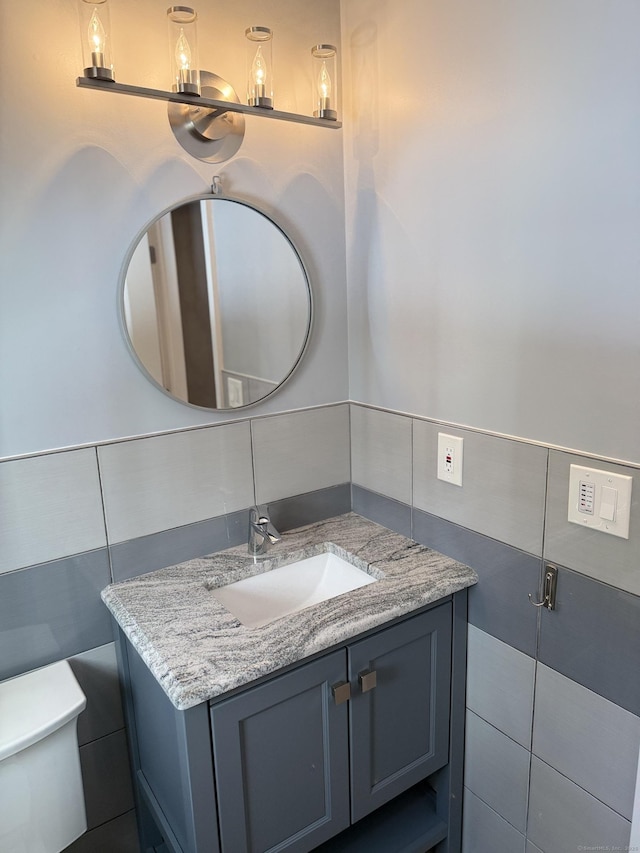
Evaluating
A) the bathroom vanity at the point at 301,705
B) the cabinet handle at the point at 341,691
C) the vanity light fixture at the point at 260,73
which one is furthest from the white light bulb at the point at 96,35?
the cabinet handle at the point at 341,691

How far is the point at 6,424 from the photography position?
1344mm

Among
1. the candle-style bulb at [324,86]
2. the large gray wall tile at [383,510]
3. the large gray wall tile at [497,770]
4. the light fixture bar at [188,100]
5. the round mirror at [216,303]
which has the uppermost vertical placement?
the candle-style bulb at [324,86]

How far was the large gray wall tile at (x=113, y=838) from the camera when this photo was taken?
1.58m

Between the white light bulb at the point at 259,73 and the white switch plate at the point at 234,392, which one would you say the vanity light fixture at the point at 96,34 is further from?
the white switch plate at the point at 234,392

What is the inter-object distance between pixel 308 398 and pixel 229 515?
41 cm

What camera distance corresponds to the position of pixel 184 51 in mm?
1336

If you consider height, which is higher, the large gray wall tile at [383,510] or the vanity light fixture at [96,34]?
the vanity light fixture at [96,34]

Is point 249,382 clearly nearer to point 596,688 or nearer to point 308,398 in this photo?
point 308,398

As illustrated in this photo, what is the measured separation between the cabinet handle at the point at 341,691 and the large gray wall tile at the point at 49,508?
66 centimetres

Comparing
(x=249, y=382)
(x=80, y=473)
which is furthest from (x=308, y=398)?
(x=80, y=473)

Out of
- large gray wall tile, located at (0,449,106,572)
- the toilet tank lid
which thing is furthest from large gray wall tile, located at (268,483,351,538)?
the toilet tank lid

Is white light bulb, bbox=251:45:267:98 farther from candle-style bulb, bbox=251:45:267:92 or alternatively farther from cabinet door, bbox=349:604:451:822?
cabinet door, bbox=349:604:451:822

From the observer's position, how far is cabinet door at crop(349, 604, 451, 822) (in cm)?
140

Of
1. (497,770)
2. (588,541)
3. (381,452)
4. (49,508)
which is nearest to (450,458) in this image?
(381,452)
